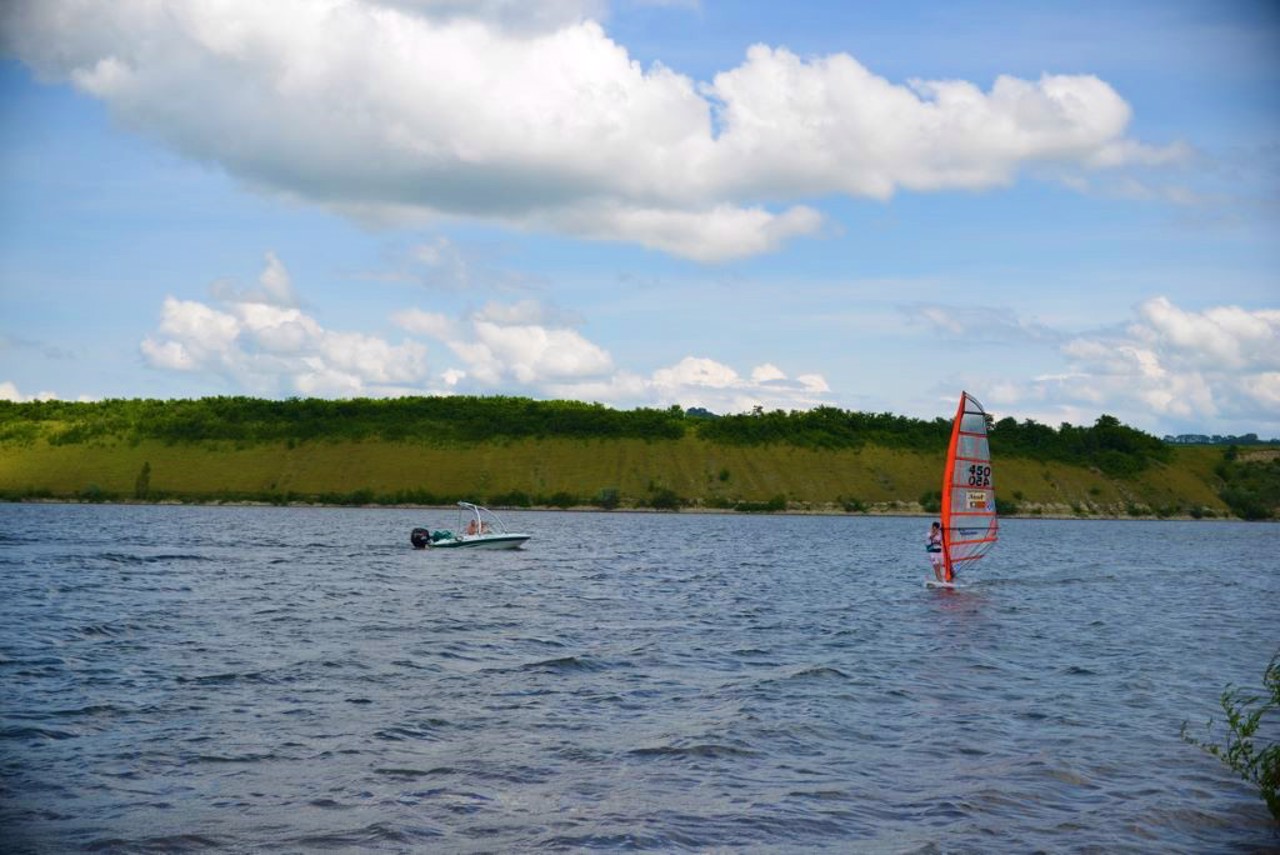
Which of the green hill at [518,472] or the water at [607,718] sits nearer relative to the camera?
the water at [607,718]

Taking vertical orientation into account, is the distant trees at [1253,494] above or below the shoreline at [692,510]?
above

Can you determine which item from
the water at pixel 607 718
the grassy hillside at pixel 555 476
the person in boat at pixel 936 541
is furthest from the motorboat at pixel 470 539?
the grassy hillside at pixel 555 476

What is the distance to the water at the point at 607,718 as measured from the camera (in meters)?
14.6

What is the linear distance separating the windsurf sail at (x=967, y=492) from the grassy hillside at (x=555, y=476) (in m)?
130

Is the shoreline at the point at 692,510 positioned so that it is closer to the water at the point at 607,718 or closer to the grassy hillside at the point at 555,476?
the grassy hillside at the point at 555,476

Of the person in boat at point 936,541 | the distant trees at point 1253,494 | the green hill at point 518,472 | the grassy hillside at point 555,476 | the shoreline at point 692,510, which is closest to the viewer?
the person in boat at point 936,541

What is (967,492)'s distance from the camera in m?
48.0

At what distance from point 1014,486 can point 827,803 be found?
594 ft

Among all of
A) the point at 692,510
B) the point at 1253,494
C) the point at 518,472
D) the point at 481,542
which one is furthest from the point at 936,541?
the point at 1253,494

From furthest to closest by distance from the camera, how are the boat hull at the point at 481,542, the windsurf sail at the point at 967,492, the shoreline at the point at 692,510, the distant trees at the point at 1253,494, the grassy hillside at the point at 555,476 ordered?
the distant trees at the point at 1253,494 < the grassy hillside at the point at 555,476 < the shoreline at the point at 692,510 < the boat hull at the point at 481,542 < the windsurf sail at the point at 967,492

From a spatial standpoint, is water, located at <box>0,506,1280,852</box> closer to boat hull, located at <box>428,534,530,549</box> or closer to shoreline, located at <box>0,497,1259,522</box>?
boat hull, located at <box>428,534,530,549</box>

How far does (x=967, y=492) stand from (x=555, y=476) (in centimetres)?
14158

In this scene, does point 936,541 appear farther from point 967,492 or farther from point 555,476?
point 555,476

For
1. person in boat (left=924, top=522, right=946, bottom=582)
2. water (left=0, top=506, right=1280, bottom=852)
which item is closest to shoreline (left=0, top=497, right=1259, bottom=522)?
person in boat (left=924, top=522, right=946, bottom=582)
